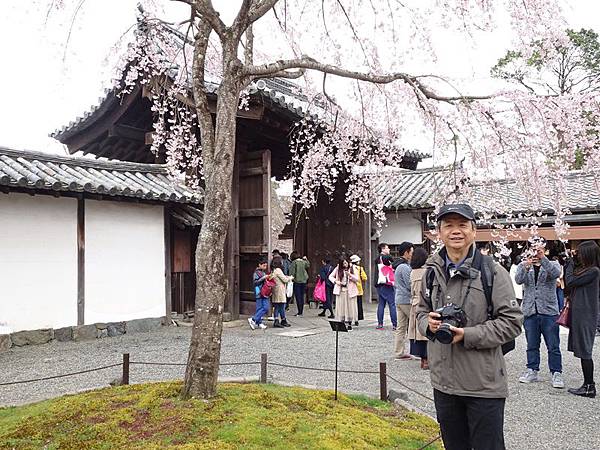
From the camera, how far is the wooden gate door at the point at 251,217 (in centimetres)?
1145

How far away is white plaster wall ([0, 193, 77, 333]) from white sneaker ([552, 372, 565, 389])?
Answer: 8414 millimetres

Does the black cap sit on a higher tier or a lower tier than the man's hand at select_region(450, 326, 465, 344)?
higher

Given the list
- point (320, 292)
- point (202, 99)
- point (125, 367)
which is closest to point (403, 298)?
point (125, 367)

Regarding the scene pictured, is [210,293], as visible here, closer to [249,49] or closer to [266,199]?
[249,49]

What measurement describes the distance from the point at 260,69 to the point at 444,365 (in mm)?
3238

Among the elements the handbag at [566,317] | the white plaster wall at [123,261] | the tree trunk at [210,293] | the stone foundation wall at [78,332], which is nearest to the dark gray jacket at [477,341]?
the tree trunk at [210,293]

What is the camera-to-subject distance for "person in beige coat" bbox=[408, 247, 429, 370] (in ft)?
23.1

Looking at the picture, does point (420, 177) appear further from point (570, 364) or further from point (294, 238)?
point (570, 364)

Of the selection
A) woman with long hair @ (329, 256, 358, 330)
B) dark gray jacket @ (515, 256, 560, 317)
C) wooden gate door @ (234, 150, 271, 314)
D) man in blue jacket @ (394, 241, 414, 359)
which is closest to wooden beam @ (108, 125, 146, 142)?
wooden gate door @ (234, 150, 271, 314)

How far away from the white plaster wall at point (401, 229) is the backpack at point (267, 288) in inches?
299

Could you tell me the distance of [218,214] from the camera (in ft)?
14.0

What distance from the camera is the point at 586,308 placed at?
5727mm

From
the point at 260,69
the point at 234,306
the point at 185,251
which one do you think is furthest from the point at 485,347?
the point at 185,251

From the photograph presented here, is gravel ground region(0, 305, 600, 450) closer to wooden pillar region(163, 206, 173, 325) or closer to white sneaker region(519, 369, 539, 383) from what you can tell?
white sneaker region(519, 369, 539, 383)
